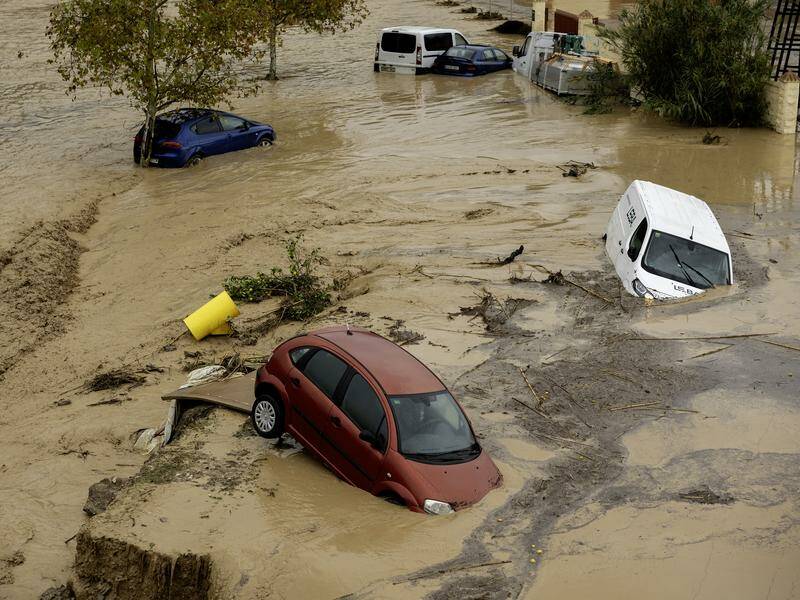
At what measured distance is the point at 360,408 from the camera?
9.48m

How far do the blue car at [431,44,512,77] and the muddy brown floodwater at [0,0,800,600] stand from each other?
24.1 feet

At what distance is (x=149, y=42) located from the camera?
74.1 feet

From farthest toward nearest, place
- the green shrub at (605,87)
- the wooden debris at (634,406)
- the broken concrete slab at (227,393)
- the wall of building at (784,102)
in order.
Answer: the green shrub at (605,87)
the wall of building at (784,102)
the wooden debris at (634,406)
the broken concrete slab at (227,393)

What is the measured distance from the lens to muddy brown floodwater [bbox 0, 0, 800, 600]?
8.55m

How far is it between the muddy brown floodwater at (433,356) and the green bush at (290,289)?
406 mm

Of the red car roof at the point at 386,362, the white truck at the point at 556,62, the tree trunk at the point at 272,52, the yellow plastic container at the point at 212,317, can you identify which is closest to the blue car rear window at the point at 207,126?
the tree trunk at the point at 272,52

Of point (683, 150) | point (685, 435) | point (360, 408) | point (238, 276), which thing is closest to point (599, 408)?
point (685, 435)

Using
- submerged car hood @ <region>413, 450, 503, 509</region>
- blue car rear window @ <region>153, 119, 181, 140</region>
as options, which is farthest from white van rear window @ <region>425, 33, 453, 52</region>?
submerged car hood @ <region>413, 450, 503, 509</region>

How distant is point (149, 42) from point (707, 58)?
45.9 feet

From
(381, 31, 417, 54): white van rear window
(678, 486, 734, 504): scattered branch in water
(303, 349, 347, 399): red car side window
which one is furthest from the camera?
(381, 31, 417, 54): white van rear window

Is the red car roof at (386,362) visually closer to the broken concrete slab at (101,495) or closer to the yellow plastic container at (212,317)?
the broken concrete slab at (101,495)

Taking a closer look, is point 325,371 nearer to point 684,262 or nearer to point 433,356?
point 433,356

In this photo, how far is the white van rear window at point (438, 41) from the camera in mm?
34562

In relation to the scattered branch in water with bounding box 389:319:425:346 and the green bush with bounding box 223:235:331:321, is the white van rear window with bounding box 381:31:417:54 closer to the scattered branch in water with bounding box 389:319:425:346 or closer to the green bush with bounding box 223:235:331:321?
the green bush with bounding box 223:235:331:321
